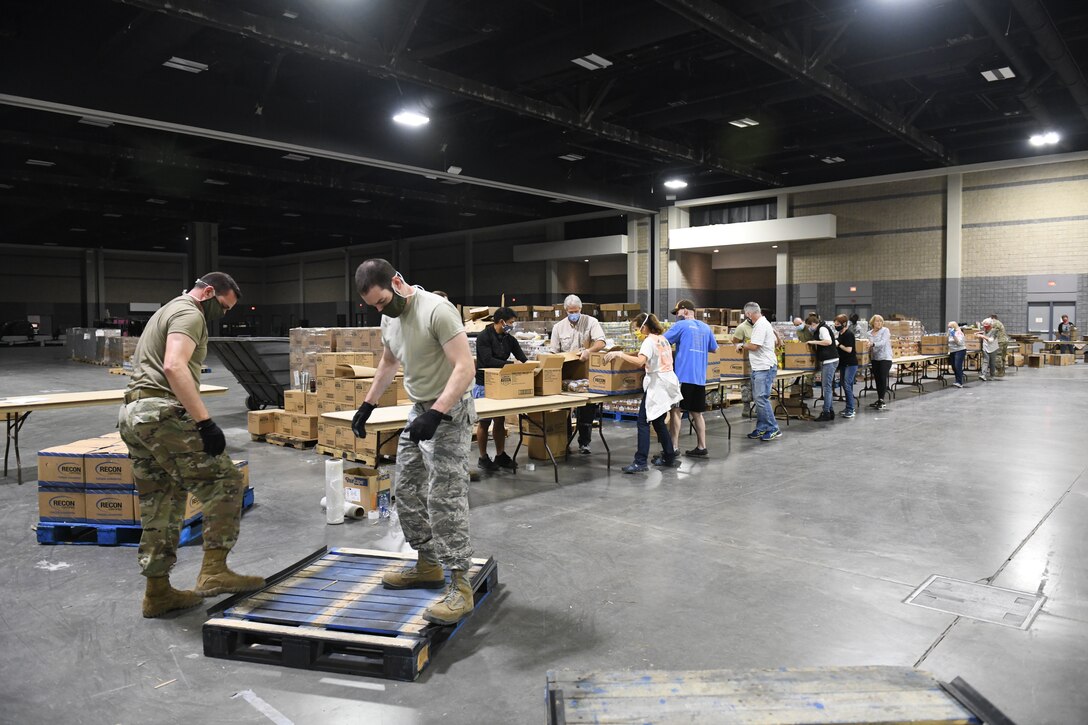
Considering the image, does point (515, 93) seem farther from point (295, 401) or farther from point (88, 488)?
point (88, 488)

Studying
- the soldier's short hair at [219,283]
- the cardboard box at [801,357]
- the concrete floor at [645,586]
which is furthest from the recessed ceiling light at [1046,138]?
the soldier's short hair at [219,283]

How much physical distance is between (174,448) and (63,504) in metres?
2.35

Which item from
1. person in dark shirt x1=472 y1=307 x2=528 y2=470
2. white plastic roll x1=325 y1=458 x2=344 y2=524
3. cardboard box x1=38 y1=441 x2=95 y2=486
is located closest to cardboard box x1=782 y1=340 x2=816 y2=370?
person in dark shirt x1=472 y1=307 x2=528 y2=470

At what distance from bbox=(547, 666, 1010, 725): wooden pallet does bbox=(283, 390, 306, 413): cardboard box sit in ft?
25.0

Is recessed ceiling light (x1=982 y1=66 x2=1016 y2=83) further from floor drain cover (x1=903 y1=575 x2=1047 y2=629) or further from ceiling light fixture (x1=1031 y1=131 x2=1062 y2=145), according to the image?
floor drain cover (x1=903 y1=575 x2=1047 y2=629)

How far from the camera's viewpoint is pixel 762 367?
383 inches

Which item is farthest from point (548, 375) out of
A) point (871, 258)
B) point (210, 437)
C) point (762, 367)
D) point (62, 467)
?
point (871, 258)

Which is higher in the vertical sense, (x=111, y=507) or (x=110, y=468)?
(x=110, y=468)

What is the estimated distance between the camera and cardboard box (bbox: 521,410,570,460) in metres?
8.23

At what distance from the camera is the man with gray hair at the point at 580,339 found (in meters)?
8.75

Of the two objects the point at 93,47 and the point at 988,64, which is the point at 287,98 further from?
the point at 988,64

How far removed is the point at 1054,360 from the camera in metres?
21.3

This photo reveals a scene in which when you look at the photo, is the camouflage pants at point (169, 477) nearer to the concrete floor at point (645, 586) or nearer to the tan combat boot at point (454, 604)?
the concrete floor at point (645, 586)

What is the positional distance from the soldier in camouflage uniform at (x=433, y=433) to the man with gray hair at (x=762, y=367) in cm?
673
